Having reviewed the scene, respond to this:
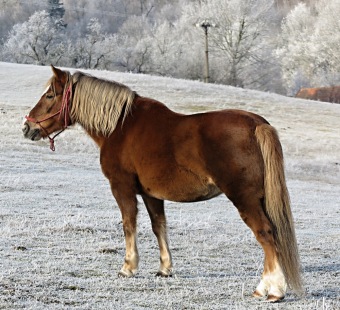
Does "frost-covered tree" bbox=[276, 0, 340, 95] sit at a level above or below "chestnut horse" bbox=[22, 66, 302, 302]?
below

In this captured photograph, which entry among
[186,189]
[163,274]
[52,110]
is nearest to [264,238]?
[186,189]

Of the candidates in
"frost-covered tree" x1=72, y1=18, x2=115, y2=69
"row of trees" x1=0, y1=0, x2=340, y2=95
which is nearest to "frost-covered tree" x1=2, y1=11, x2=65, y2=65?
"row of trees" x1=0, y1=0, x2=340, y2=95

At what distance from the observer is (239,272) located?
24.4ft

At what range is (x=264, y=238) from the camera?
5.90 metres

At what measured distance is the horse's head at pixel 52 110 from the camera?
7215mm

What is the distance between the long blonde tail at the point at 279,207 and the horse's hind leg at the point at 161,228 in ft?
5.02

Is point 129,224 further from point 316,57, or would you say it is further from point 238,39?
point 316,57

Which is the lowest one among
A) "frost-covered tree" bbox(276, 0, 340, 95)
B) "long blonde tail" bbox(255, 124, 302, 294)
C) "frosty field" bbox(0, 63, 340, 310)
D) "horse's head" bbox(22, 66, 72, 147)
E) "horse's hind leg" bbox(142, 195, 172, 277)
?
"frost-covered tree" bbox(276, 0, 340, 95)

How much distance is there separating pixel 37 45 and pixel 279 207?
2779 inches

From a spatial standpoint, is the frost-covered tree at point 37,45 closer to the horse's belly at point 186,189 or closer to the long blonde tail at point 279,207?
the horse's belly at point 186,189

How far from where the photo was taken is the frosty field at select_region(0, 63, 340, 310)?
19.5 ft

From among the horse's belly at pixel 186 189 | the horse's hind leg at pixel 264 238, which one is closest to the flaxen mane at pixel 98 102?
the horse's belly at pixel 186 189

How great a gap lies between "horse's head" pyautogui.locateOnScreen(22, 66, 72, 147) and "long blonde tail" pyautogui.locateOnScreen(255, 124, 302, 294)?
2406 millimetres

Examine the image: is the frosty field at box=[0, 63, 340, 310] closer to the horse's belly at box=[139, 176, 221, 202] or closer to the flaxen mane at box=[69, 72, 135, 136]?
the horse's belly at box=[139, 176, 221, 202]
